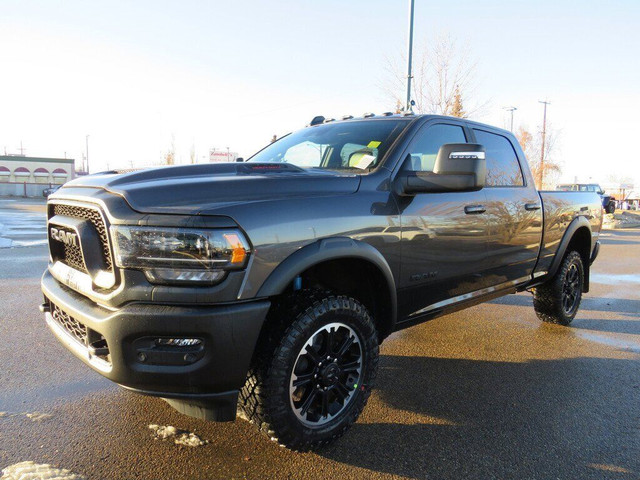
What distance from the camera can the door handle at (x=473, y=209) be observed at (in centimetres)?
335

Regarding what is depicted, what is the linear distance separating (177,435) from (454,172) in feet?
7.10

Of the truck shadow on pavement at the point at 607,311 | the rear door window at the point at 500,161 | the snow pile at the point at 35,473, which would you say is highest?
the rear door window at the point at 500,161

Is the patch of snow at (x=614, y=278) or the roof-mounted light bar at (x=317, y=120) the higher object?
the roof-mounted light bar at (x=317, y=120)

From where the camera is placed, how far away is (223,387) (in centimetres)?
210

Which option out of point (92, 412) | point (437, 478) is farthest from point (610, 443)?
point (92, 412)

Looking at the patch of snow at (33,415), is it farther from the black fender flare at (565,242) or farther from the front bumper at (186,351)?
the black fender flare at (565,242)

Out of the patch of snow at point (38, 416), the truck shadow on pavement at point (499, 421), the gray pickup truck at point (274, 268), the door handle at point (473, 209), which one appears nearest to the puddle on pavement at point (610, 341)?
the truck shadow on pavement at point (499, 421)

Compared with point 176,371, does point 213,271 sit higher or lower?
higher

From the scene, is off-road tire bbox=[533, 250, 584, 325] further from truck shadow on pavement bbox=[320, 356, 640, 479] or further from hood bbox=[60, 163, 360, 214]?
hood bbox=[60, 163, 360, 214]

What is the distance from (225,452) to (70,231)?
4.63 feet

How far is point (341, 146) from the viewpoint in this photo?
3379mm

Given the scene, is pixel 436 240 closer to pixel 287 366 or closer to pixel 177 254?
pixel 287 366

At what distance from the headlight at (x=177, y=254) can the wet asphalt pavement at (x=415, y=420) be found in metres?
1.02

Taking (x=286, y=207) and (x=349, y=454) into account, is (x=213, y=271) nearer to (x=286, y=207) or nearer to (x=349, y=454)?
(x=286, y=207)
